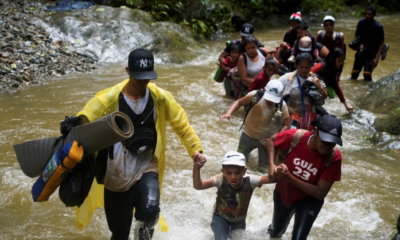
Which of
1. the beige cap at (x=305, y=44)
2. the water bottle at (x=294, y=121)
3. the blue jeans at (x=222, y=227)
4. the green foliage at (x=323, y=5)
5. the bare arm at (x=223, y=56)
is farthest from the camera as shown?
the green foliage at (x=323, y=5)

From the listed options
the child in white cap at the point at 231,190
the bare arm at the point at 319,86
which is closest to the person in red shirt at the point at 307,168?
the child in white cap at the point at 231,190

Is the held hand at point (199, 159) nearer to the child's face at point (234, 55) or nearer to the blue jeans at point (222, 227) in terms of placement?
the blue jeans at point (222, 227)

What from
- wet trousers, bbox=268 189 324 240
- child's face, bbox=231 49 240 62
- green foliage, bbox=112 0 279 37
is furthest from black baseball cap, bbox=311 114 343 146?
green foliage, bbox=112 0 279 37

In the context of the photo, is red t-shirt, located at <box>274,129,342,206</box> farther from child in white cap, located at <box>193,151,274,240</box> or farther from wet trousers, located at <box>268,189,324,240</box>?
child in white cap, located at <box>193,151,274,240</box>

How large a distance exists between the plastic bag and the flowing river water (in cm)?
160

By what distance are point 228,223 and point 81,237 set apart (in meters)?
1.63

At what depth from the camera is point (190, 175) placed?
6.46 m

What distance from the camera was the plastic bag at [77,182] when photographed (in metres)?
3.29

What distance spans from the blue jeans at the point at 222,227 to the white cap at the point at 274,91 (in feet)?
5.88

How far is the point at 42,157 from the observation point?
343cm

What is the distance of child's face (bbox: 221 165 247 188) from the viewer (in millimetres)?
4102

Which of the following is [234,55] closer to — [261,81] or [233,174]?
[261,81]

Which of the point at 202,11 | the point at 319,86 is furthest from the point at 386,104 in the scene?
the point at 202,11

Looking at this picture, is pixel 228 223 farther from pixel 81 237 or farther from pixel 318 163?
pixel 81 237
